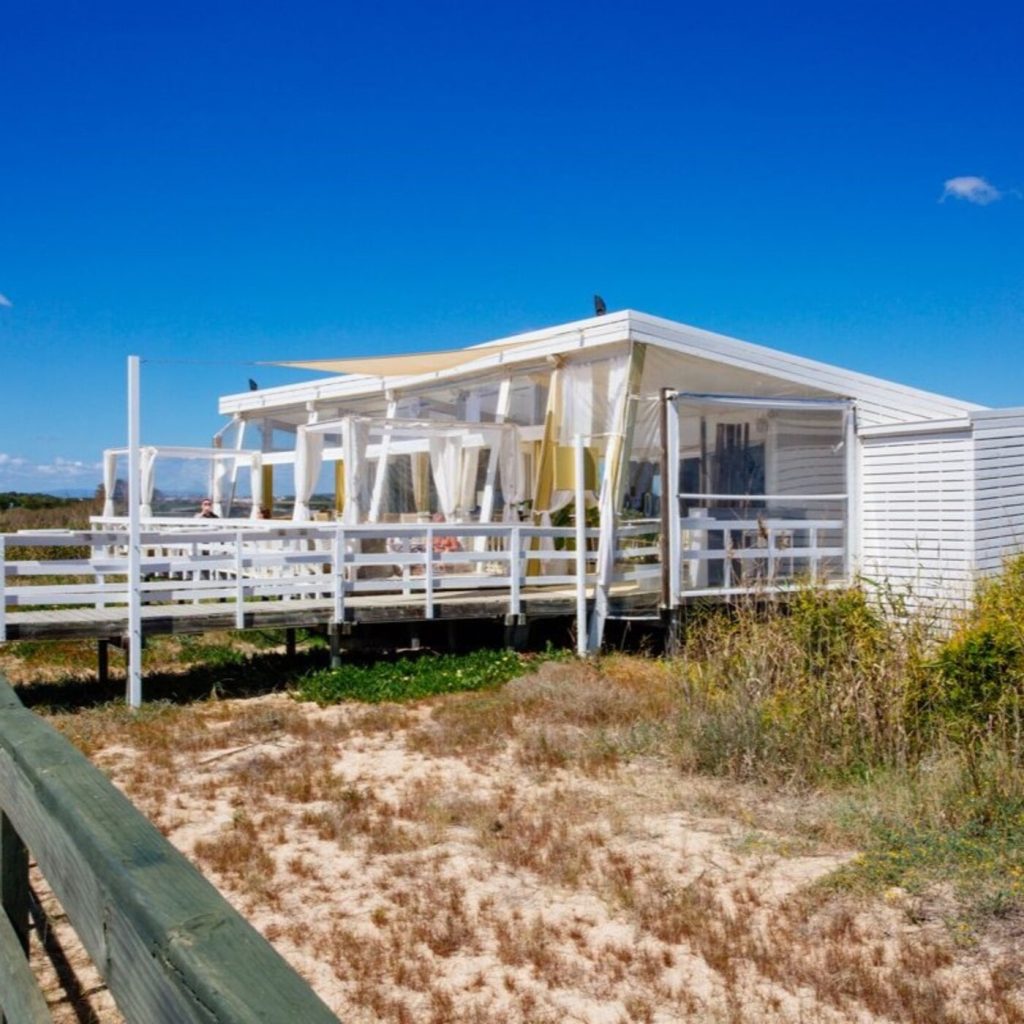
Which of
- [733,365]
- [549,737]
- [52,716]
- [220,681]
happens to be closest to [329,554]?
[220,681]

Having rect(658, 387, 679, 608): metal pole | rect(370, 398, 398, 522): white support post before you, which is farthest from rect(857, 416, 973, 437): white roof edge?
rect(370, 398, 398, 522): white support post

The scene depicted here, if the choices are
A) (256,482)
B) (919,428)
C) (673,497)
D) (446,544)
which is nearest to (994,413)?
(919,428)

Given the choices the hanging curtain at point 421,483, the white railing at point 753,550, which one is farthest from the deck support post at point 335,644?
the hanging curtain at point 421,483

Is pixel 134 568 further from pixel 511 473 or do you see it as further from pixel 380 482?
pixel 380 482

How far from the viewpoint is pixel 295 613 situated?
11617 millimetres

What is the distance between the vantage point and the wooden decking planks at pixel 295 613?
10.3m

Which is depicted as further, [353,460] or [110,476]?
[110,476]

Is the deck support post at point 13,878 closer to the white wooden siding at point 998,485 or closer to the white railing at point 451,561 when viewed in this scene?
the white railing at point 451,561

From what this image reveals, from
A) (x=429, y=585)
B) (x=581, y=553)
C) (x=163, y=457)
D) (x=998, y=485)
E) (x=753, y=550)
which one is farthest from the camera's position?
(x=163, y=457)

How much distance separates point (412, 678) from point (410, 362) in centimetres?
495

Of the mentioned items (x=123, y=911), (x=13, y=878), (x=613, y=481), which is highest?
(x=613, y=481)

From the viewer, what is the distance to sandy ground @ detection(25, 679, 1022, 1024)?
14.2 ft

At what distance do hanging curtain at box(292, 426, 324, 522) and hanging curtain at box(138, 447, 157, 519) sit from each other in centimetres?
428

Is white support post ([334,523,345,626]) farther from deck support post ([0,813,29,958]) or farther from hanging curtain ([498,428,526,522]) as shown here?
deck support post ([0,813,29,958])
